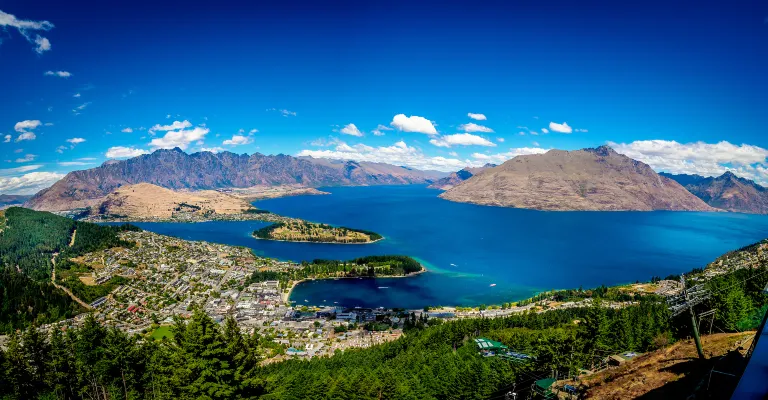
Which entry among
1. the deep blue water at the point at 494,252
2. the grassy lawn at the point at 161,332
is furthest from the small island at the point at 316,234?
the grassy lawn at the point at 161,332

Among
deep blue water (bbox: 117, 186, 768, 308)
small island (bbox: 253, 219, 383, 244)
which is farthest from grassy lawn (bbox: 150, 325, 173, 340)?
small island (bbox: 253, 219, 383, 244)

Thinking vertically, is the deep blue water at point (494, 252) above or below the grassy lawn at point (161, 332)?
above

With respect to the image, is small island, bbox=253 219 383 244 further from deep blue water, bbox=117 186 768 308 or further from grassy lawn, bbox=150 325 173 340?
grassy lawn, bbox=150 325 173 340

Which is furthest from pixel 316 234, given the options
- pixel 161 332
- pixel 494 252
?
pixel 161 332

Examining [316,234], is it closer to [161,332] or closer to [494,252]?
[494,252]

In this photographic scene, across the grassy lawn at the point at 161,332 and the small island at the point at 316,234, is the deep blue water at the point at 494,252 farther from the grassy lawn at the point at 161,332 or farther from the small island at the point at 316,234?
the grassy lawn at the point at 161,332

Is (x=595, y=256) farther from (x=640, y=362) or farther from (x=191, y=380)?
(x=191, y=380)
